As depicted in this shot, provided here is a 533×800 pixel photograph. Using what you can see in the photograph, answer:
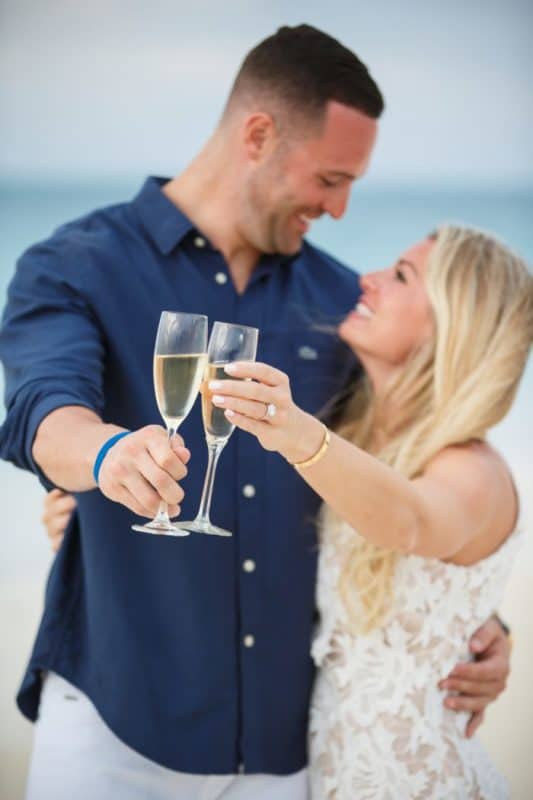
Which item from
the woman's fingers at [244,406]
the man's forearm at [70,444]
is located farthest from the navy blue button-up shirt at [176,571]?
the woman's fingers at [244,406]

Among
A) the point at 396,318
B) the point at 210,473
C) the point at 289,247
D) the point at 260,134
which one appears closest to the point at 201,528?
the point at 210,473

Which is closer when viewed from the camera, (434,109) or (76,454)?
(76,454)

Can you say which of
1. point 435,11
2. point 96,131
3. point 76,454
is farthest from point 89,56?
point 76,454

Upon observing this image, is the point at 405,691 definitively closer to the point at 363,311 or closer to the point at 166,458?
the point at 363,311

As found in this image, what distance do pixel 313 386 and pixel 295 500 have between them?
0.77ft

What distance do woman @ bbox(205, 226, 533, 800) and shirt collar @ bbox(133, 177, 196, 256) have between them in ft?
1.22

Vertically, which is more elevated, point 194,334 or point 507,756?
point 194,334

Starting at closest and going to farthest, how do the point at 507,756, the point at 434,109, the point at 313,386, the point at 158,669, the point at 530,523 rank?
the point at 158,669 → the point at 313,386 → the point at 507,756 → the point at 434,109 → the point at 530,523

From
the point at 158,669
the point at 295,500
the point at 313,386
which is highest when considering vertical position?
the point at 313,386

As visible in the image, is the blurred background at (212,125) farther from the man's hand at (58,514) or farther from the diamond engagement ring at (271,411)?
the diamond engagement ring at (271,411)

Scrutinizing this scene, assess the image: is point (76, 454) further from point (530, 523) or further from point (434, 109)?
point (530, 523)

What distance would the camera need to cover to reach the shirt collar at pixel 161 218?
1941 mm

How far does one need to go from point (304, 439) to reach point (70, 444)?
1.04 ft

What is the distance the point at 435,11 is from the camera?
2416mm
